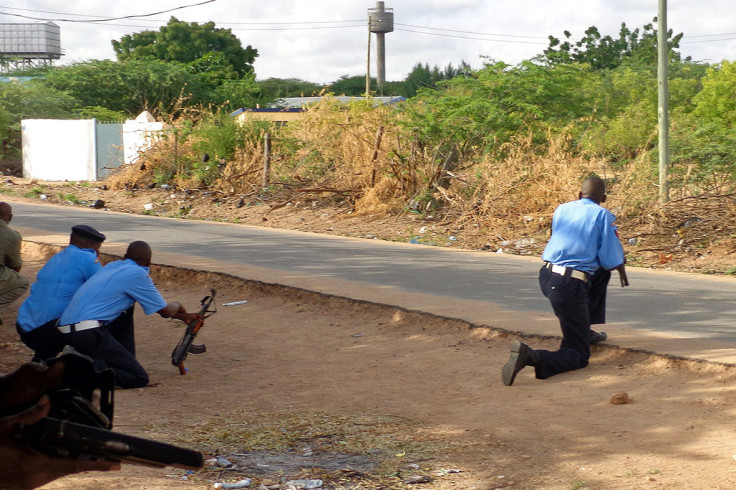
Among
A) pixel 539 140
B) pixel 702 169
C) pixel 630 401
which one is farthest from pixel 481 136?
pixel 630 401

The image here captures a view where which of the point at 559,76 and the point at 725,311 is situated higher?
the point at 559,76

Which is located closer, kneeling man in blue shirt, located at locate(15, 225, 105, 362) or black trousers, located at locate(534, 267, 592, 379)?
black trousers, located at locate(534, 267, 592, 379)

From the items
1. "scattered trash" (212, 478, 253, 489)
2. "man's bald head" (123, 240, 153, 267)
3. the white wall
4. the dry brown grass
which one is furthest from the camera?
the white wall

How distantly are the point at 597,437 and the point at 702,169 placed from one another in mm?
10841

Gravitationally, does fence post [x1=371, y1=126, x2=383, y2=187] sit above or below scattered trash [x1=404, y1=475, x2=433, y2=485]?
above

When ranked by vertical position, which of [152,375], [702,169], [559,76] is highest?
[559,76]

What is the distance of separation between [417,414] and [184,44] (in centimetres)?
5326

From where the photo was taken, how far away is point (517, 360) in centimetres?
614

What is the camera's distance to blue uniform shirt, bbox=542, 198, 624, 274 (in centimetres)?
619

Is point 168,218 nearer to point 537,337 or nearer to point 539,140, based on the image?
point 539,140

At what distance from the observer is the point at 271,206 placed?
2006 centimetres

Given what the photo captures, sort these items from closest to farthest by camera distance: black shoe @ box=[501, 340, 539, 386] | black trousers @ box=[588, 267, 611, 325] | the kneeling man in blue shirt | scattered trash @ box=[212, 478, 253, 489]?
scattered trash @ box=[212, 478, 253, 489], black shoe @ box=[501, 340, 539, 386], black trousers @ box=[588, 267, 611, 325], the kneeling man in blue shirt

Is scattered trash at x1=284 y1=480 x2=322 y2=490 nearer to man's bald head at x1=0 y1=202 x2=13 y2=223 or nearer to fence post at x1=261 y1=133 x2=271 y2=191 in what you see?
man's bald head at x1=0 y1=202 x2=13 y2=223

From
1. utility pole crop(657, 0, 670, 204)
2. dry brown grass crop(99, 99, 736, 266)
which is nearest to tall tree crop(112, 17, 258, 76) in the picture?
dry brown grass crop(99, 99, 736, 266)
